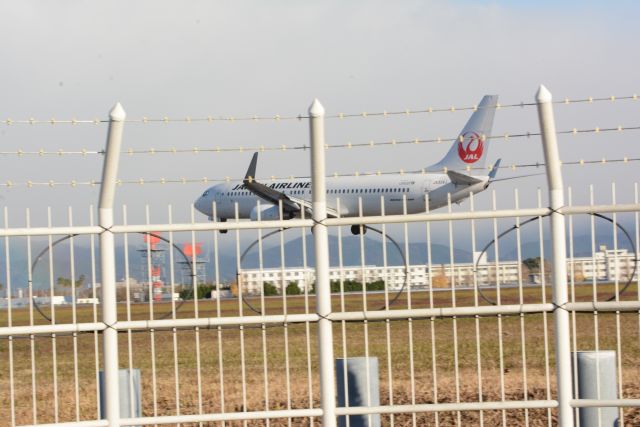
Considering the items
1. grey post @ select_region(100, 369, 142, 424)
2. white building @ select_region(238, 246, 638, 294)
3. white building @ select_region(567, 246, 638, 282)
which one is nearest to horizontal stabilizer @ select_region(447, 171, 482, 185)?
white building @ select_region(238, 246, 638, 294)

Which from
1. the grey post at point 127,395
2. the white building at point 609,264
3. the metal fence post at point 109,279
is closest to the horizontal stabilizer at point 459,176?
the white building at point 609,264

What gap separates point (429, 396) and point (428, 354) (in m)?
3.36

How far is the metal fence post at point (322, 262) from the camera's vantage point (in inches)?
252

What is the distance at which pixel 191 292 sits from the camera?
7.07 m

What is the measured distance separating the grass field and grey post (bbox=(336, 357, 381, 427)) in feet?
0.57

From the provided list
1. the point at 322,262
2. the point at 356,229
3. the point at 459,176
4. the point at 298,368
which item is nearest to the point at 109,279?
the point at 322,262

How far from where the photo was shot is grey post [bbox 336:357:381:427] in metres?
7.25

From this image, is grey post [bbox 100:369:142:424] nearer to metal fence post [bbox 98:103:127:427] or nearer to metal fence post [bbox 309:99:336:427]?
metal fence post [bbox 98:103:127:427]

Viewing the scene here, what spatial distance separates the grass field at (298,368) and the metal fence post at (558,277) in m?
0.53

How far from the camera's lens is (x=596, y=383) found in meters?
7.04

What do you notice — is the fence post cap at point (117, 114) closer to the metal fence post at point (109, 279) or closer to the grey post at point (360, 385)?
the metal fence post at point (109, 279)

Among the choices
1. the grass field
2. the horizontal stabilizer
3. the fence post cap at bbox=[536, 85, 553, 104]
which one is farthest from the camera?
the grass field

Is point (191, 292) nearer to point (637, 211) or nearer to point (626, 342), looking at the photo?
point (637, 211)

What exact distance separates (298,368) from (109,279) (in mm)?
6332
